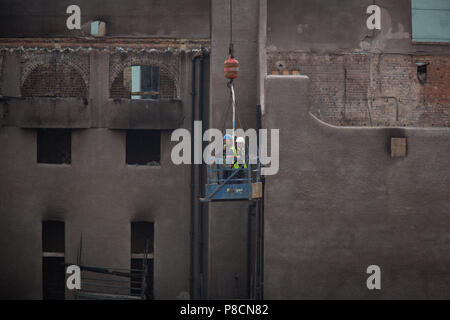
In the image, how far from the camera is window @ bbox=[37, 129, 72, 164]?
16953 millimetres

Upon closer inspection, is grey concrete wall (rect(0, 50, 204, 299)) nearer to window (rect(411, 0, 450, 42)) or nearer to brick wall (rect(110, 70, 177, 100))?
brick wall (rect(110, 70, 177, 100))

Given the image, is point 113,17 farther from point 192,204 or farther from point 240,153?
point 240,153

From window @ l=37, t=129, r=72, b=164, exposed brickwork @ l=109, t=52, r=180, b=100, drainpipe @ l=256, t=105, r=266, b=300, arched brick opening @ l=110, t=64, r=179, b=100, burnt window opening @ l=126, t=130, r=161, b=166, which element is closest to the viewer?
drainpipe @ l=256, t=105, r=266, b=300

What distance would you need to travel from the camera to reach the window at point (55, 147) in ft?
55.6

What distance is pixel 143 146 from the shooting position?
16875mm

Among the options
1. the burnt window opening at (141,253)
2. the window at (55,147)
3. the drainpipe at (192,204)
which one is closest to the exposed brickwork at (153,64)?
the drainpipe at (192,204)

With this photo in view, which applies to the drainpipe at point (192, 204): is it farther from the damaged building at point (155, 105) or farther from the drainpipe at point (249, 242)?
the drainpipe at point (249, 242)

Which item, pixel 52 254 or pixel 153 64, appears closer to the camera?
pixel 153 64

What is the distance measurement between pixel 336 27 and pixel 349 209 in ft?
21.3

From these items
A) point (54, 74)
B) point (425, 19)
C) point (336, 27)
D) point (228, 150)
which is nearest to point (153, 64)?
point (54, 74)

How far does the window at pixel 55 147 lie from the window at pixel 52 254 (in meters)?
1.92

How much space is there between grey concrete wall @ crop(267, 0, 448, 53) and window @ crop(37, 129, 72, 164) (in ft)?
22.5

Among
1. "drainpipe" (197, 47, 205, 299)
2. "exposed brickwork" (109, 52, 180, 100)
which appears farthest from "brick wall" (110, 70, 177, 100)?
"drainpipe" (197, 47, 205, 299)

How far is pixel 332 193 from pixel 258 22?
5670 mm
